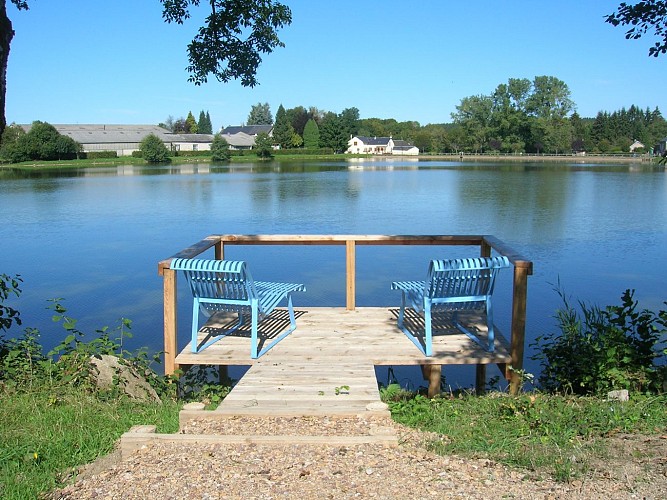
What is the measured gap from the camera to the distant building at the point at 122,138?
3757 inches

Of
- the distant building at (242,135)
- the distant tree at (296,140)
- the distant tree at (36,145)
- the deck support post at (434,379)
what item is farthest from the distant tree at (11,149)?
the deck support post at (434,379)

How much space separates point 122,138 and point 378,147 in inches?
1709

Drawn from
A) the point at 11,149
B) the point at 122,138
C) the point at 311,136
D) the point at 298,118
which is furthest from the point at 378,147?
the point at 11,149

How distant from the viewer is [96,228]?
19406 mm

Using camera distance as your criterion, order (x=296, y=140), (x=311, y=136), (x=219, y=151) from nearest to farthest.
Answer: (x=219, y=151)
(x=296, y=140)
(x=311, y=136)

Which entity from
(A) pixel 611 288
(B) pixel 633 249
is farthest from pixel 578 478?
(B) pixel 633 249

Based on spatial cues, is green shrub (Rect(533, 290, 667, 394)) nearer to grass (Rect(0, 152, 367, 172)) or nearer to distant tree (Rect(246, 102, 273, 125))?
grass (Rect(0, 152, 367, 172))

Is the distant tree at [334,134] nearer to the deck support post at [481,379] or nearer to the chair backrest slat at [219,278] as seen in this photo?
the deck support post at [481,379]

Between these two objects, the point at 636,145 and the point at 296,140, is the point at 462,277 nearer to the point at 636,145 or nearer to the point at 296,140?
the point at 296,140

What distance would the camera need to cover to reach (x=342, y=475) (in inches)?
127

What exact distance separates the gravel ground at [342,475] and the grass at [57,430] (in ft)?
0.61

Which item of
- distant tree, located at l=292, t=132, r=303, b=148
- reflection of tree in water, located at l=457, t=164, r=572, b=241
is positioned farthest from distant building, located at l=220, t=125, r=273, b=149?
reflection of tree in water, located at l=457, t=164, r=572, b=241

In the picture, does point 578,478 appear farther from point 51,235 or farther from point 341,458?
point 51,235

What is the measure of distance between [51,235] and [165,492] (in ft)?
53.7
